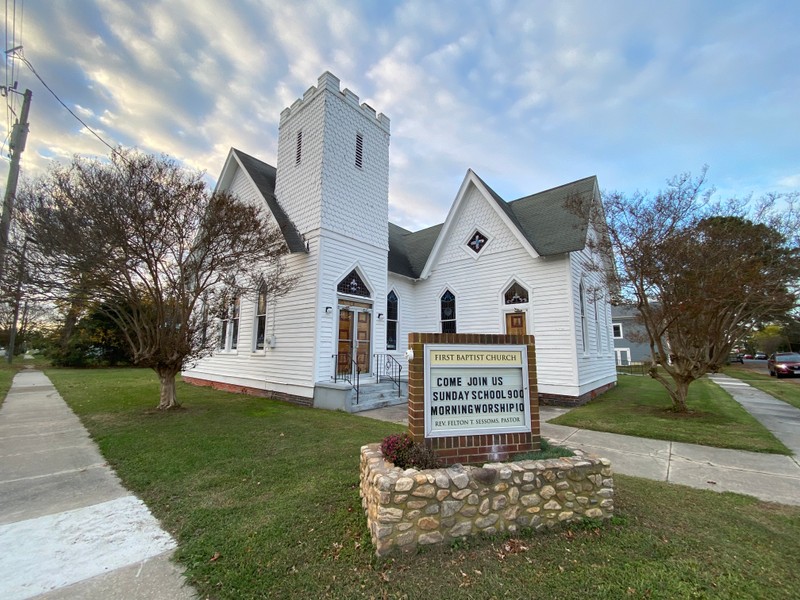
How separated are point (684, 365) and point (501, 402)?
8396 millimetres

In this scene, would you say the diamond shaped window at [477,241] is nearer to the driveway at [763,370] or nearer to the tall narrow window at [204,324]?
the tall narrow window at [204,324]

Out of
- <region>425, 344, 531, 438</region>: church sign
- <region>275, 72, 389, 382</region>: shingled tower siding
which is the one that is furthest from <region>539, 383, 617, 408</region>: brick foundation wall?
<region>425, 344, 531, 438</region>: church sign

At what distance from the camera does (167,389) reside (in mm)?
9469

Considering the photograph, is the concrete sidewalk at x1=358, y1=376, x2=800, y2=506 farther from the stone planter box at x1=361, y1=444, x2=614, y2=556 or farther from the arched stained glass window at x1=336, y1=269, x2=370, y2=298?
the arched stained glass window at x1=336, y1=269, x2=370, y2=298

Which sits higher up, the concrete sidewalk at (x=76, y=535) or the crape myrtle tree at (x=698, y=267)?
the crape myrtle tree at (x=698, y=267)

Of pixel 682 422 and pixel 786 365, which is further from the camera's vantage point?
pixel 786 365

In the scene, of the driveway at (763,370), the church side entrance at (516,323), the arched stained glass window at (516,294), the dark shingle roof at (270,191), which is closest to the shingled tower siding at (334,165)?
the dark shingle roof at (270,191)

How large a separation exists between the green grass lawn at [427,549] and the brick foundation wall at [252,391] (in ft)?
17.6

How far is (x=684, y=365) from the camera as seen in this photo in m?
9.39

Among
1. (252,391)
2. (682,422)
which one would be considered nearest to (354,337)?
(252,391)

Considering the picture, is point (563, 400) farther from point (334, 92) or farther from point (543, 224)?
point (334, 92)

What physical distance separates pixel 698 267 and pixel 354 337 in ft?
31.7

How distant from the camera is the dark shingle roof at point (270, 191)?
441 inches

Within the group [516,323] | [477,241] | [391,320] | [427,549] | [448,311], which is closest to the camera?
[427,549]
